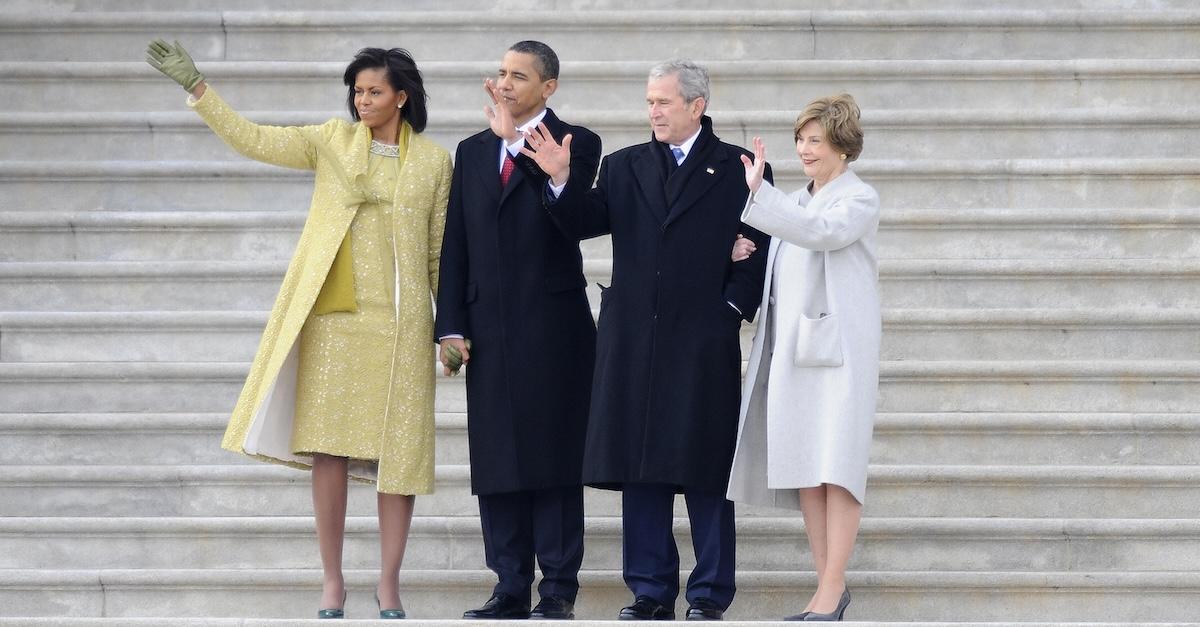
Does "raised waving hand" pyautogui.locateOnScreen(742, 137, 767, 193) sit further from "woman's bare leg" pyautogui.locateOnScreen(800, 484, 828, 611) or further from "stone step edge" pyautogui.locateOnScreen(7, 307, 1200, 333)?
"stone step edge" pyautogui.locateOnScreen(7, 307, 1200, 333)

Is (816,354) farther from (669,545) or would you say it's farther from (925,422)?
(925,422)

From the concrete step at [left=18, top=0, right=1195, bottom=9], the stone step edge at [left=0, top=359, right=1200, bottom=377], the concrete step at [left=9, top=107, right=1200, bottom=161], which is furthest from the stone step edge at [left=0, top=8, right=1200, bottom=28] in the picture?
the stone step edge at [left=0, top=359, right=1200, bottom=377]

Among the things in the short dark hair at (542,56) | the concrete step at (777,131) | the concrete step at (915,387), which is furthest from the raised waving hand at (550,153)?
the concrete step at (777,131)

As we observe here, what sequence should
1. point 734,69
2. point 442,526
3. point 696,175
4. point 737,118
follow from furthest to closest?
point 734,69 → point 737,118 → point 442,526 → point 696,175

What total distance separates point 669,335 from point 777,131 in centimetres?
224

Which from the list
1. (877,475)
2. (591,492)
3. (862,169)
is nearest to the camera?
(877,475)

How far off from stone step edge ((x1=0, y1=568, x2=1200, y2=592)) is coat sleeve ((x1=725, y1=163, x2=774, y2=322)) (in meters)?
0.87

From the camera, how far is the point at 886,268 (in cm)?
644

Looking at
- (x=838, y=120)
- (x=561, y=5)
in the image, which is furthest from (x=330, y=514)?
(x=561, y=5)

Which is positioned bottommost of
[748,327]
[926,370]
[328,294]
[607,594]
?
[607,594]

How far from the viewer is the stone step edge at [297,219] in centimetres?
652

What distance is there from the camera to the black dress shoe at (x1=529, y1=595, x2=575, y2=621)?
4.92 metres

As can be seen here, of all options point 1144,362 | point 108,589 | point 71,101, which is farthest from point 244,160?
point 1144,362

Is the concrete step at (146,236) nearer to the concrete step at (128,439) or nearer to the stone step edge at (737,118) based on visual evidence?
the stone step edge at (737,118)
